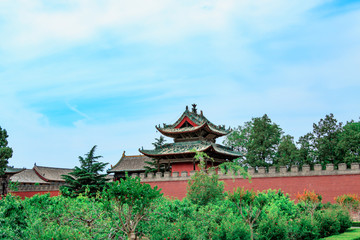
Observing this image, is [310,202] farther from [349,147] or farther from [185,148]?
[349,147]

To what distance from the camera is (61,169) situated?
50.8m

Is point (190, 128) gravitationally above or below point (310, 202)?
above

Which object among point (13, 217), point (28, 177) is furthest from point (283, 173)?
point (28, 177)

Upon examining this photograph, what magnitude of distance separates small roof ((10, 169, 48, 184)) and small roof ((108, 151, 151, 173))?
10.5 metres

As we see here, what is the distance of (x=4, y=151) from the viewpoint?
3603cm

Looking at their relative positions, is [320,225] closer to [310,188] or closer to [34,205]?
[310,188]

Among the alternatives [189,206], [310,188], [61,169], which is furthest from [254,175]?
[61,169]

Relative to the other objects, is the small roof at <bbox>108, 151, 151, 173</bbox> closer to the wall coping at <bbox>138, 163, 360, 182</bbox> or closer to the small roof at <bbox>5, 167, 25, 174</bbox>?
the small roof at <bbox>5, 167, 25, 174</bbox>

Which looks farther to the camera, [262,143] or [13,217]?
[262,143]

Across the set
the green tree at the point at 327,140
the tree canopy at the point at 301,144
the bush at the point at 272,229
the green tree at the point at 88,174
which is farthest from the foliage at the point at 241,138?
the bush at the point at 272,229

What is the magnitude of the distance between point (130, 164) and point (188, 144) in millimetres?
14006

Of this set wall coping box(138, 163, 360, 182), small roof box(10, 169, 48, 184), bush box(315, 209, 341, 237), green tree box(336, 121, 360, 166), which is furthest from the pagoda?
small roof box(10, 169, 48, 184)

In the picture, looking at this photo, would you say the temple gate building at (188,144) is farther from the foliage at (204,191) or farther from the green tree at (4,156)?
the green tree at (4,156)

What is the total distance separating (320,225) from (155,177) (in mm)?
15554
